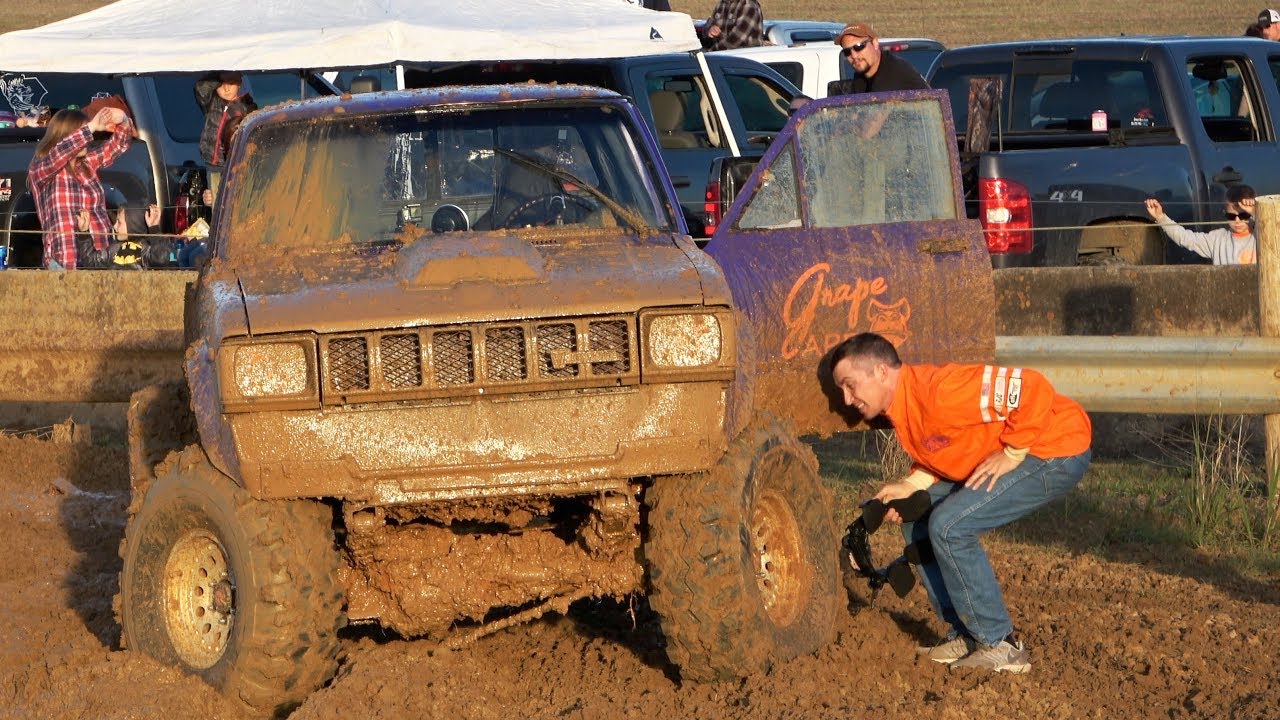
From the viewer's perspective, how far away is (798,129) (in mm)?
6914

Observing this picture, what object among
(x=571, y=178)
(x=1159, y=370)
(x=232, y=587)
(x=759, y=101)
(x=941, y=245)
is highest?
(x=571, y=178)

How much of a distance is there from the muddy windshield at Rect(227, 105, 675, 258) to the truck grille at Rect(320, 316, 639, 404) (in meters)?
0.98

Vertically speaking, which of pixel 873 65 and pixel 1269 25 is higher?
pixel 873 65

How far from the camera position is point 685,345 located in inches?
207

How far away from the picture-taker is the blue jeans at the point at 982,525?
5.85m

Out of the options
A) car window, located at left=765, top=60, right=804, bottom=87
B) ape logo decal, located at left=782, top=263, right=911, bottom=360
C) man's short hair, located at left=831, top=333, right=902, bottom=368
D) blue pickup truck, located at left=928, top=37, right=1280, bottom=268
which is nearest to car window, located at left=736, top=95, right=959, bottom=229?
ape logo decal, located at left=782, top=263, right=911, bottom=360

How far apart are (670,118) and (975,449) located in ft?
28.7

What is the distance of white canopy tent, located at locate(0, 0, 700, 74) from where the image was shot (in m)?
12.4

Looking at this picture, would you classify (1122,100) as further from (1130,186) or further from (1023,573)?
(1023,573)

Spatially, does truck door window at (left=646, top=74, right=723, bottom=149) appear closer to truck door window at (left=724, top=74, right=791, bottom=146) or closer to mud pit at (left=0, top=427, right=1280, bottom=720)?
truck door window at (left=724, top=74, right=791, bottom=146)

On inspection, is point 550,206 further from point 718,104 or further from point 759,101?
point 759,101

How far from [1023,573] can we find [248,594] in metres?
3.40

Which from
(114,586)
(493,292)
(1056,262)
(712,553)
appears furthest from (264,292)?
A: (1056,262)

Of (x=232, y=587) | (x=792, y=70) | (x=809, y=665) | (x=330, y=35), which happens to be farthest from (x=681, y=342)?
(x=792, y=70)
